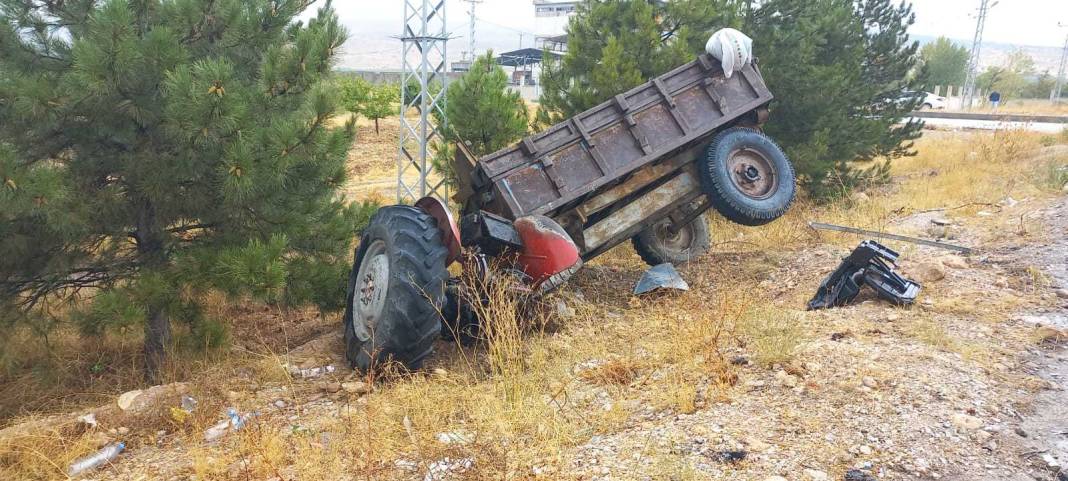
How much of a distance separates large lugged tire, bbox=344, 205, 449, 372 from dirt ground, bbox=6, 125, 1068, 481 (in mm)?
230

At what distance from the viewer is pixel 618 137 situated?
6.27 metres

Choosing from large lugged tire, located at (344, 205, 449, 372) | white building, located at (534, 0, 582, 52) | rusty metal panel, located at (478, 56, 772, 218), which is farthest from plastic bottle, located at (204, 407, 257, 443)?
white building, located at (534, 0, 582, 52)

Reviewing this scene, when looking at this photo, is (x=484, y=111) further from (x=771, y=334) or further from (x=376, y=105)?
(x=376, y=105)

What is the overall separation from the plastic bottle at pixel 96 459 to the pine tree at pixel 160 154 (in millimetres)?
922

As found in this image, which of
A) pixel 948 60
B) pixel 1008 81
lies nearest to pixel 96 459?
pixel 1008 81

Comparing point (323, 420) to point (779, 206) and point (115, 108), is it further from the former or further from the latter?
point (779, 206)

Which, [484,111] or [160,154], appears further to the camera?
[484,111]

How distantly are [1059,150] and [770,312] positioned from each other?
33.8 feet

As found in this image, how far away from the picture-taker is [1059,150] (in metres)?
12.0

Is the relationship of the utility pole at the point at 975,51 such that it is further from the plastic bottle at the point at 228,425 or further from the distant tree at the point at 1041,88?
the plastic bottle at the point at 228,425

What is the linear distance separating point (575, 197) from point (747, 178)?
1936mm

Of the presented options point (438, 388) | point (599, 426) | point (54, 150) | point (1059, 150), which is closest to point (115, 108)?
point (54, 150)

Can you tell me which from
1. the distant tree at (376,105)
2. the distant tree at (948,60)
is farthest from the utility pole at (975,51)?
the distant tree at (376,105)

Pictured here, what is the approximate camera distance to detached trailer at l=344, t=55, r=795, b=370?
4762 millimetres
